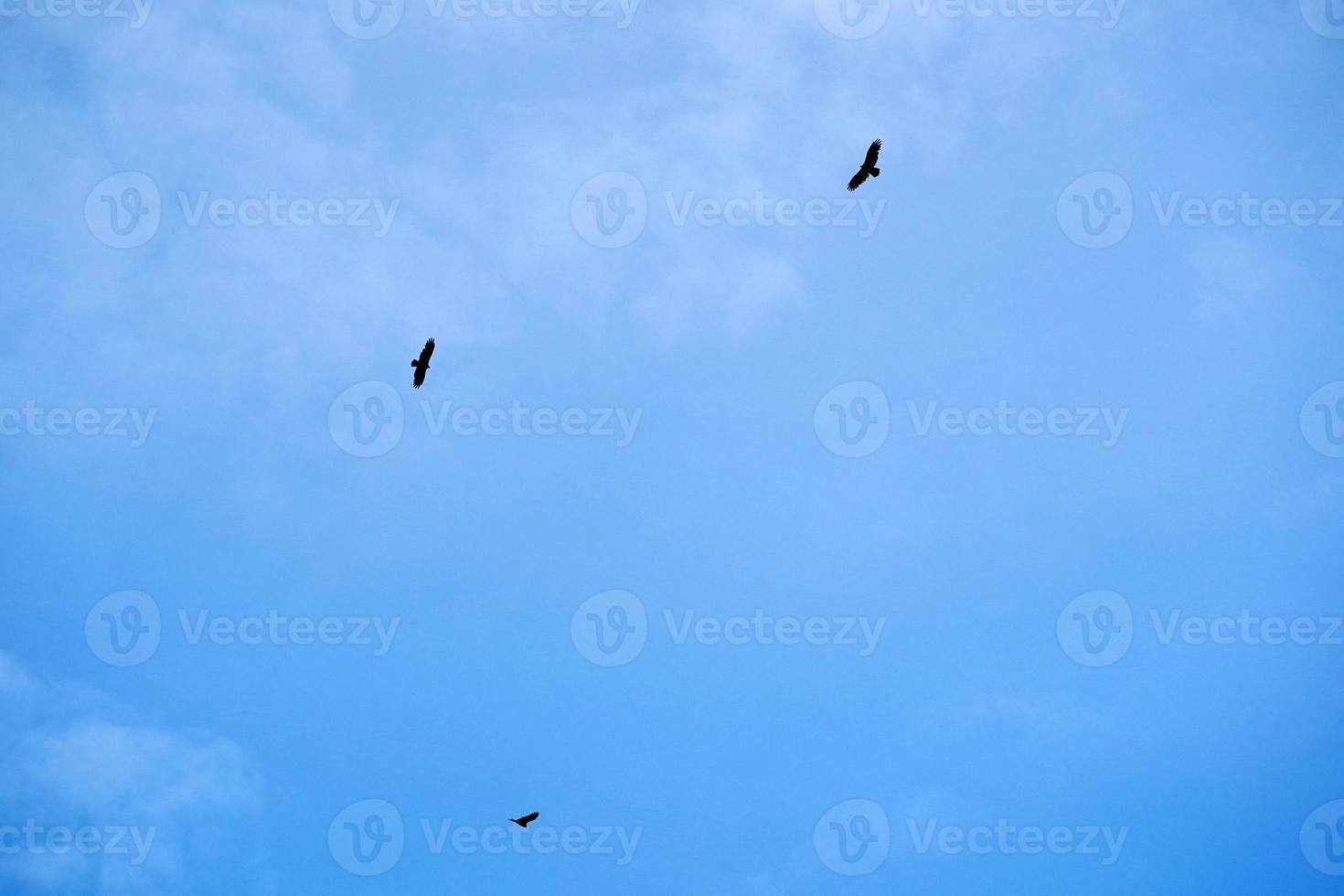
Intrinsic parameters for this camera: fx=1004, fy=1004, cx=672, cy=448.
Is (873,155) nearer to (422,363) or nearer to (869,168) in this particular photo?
(869,168)

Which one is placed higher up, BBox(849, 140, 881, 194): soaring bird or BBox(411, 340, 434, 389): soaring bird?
BBox(849, 140, 881, 194): soaring bird

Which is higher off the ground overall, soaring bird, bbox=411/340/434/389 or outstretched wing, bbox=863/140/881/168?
outstretched wing, bbox=863/140/881/168

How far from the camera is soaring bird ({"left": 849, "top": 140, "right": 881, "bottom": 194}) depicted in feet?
88.6

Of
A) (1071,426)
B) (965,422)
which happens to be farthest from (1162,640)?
(965,422)

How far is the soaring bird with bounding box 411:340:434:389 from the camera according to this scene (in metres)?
28.2

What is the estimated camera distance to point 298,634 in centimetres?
2984

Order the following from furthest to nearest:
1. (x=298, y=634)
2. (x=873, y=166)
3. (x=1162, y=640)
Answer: (x=1162, y=640) → (x=298, y=634) → (x=873, y=166)

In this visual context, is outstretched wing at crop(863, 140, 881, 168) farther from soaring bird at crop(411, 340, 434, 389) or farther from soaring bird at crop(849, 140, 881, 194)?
soaring bird at crop(411, 340, 434, 389)

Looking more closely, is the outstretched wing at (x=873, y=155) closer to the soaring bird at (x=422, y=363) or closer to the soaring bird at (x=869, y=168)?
the soaring bird at (x=869, y=168)

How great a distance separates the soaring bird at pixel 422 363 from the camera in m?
28.2

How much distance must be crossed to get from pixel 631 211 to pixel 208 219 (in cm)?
1294

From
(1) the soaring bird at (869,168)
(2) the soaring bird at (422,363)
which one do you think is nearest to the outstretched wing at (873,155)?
(1) the soaring bird at (869,168)

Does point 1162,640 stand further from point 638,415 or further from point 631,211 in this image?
point 631,211

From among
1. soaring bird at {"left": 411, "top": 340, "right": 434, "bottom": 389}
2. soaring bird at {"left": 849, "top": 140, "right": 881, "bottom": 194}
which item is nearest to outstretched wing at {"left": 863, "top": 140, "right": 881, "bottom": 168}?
soaring bird at {"left": 849, "top": 140, "right": 881, "bottom": 194}
